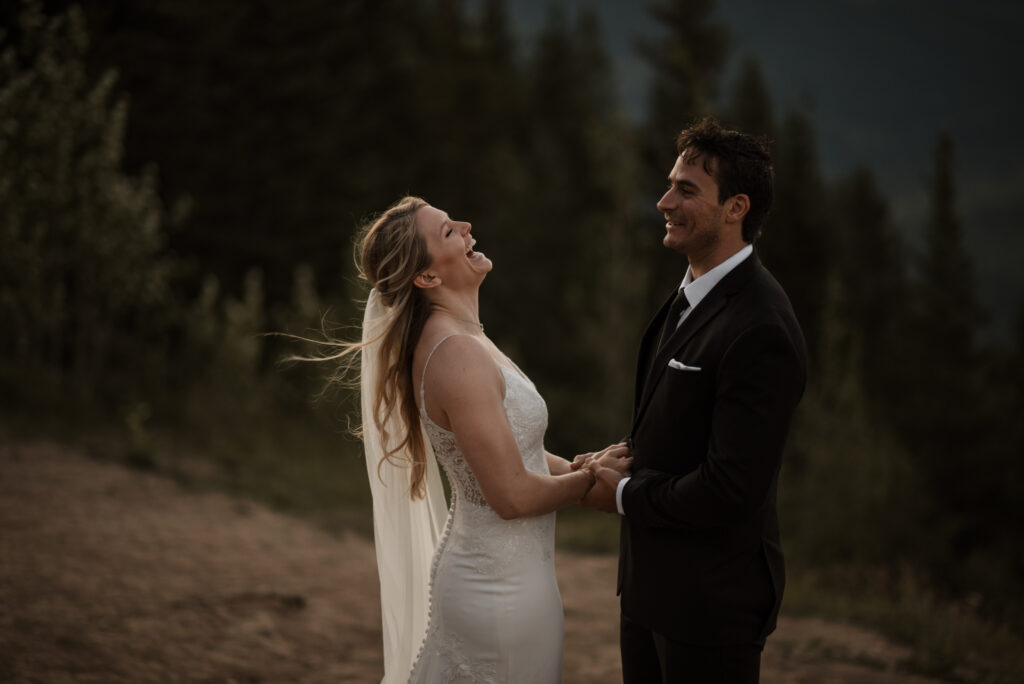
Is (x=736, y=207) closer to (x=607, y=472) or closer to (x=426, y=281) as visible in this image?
(x=607, y=472)

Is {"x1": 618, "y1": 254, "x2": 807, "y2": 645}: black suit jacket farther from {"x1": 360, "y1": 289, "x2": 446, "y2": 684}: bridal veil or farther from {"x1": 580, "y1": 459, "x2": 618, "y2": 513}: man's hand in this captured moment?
{"x1": 360, "y1": 289, "x2": 446, "y2": 684}: bridal veil

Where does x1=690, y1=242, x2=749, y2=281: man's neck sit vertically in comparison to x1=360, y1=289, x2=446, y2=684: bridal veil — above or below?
above

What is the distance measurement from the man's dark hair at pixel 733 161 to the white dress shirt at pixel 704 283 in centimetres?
16

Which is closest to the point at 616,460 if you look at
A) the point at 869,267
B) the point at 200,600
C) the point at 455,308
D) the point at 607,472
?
the point at 607,472

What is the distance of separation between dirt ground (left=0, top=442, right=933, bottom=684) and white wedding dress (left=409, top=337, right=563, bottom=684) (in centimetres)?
231

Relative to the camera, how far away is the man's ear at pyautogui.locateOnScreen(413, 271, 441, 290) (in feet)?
10.5

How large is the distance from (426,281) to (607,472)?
1.02 meters

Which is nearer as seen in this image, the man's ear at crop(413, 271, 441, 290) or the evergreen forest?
the man's ear at crop(413, 271, 441, 290)

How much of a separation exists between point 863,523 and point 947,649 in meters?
7.28

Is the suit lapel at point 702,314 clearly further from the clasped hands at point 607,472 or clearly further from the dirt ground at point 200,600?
the dirt ground at point 200,600

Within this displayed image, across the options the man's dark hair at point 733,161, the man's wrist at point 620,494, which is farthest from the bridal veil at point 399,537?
the man's dark hair at point 733,161

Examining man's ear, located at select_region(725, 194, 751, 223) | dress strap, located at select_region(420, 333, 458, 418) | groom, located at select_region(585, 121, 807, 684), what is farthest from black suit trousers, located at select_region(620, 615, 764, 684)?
man's ear, located at select_region(725, 194, 751, 223)

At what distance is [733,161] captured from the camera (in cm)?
278

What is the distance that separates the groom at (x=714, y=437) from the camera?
2512 mm
